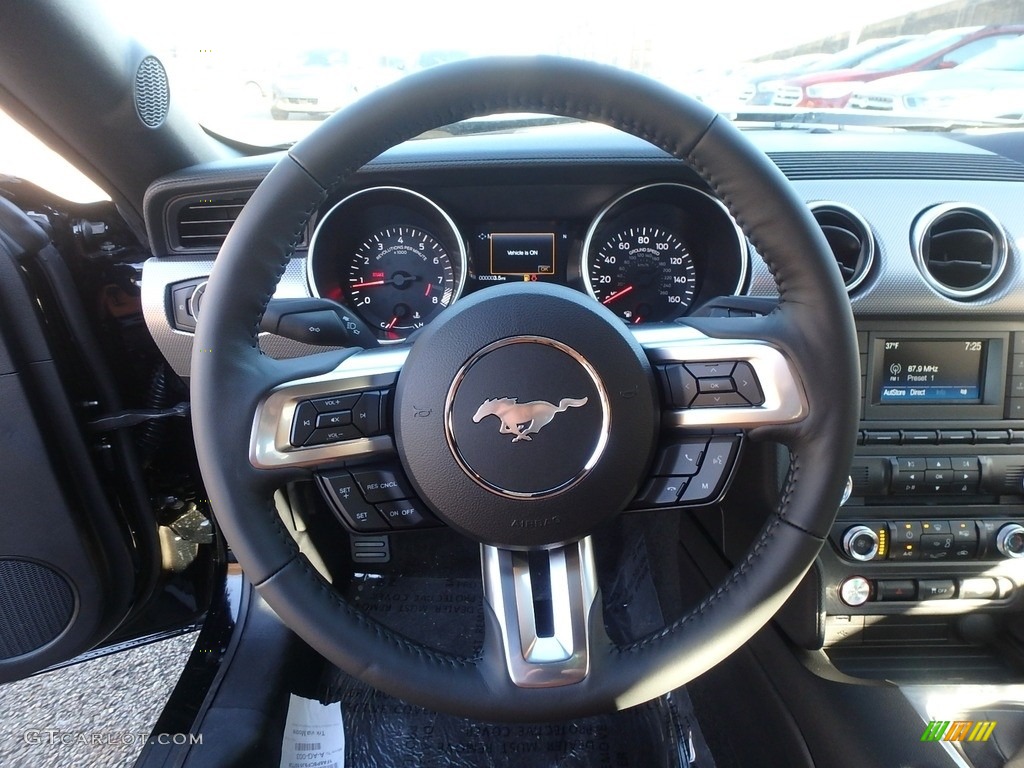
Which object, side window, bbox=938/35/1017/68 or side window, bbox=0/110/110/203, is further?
side window, bbox=938/35/1017/68

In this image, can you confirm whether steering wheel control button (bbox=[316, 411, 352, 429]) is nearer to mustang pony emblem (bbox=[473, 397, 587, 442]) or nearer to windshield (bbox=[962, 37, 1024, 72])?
mustang pony emblem (bbox=[473, 397, 587, 442])

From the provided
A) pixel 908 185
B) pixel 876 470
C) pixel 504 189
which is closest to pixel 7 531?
pixel 504 189

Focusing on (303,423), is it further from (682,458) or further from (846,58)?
(846,58)

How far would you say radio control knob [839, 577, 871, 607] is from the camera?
1535 mm

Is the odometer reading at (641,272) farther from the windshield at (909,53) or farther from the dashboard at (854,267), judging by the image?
the windshield at (909,53)

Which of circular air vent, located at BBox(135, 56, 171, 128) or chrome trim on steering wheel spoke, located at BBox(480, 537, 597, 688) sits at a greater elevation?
circular air vent, located at BBox(135, 56, 171, 128)

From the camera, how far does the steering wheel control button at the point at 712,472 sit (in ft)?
3.32

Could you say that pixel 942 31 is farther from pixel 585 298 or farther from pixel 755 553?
pixel 755 553

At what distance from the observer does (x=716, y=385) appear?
0.99m

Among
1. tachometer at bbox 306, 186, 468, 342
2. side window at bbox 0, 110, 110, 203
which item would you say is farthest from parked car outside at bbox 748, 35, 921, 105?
side window at bbox 0, 110, 110, 203

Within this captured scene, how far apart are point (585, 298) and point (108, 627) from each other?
4.81 feet

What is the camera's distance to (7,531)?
1.58 metres

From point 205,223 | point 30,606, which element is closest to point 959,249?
point 205,223

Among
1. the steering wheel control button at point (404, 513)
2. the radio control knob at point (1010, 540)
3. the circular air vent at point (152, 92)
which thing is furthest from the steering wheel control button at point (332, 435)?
the radio control knob at point (1010, 540)
